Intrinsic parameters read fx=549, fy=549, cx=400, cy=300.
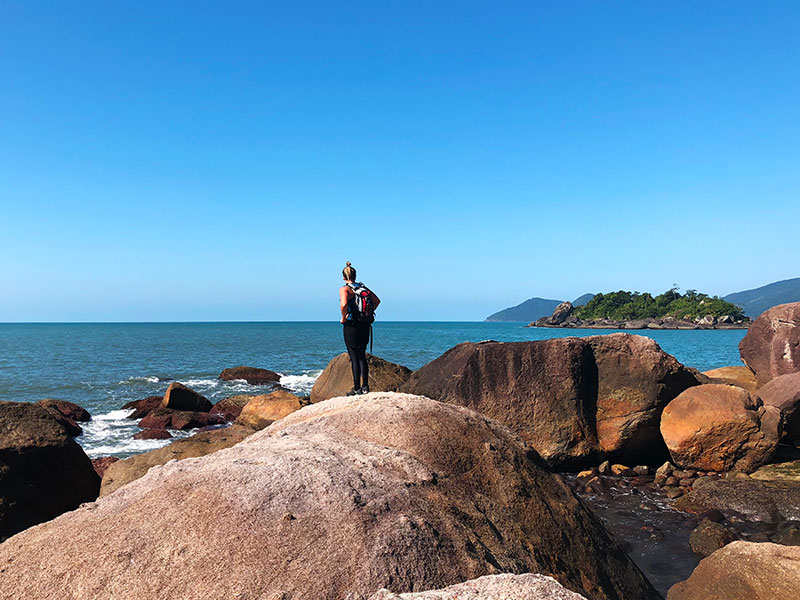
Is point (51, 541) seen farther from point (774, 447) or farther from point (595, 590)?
point (774, 447)

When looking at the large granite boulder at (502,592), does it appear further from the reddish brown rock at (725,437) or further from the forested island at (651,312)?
the forested island at (651,312)

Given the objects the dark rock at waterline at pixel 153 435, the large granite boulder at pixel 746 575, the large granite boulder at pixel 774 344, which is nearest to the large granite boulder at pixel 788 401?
the large granite boulder at pixel 774 344

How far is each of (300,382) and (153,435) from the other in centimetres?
1590

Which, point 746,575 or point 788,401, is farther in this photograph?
point 788,401

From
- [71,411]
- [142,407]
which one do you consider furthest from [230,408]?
[71,411]

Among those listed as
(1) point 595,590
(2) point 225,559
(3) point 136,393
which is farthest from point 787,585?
(3) point 136,393

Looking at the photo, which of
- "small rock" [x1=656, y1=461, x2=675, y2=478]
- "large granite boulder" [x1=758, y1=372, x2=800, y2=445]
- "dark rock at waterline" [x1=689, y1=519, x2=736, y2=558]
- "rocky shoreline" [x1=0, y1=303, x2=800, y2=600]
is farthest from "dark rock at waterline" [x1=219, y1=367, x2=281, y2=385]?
"dark rock at waterline" [x1=689, y1=519, x2=736, y2=558]

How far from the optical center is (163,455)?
32.2 ft

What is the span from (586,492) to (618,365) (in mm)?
3298

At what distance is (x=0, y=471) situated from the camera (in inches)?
269

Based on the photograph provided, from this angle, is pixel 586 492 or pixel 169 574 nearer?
pixel 169 574

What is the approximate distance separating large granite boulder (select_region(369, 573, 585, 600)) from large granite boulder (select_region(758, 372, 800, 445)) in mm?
12290

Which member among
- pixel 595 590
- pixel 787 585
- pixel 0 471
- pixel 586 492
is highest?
pixel 0 471

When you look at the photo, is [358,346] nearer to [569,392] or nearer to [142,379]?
[569,392]
